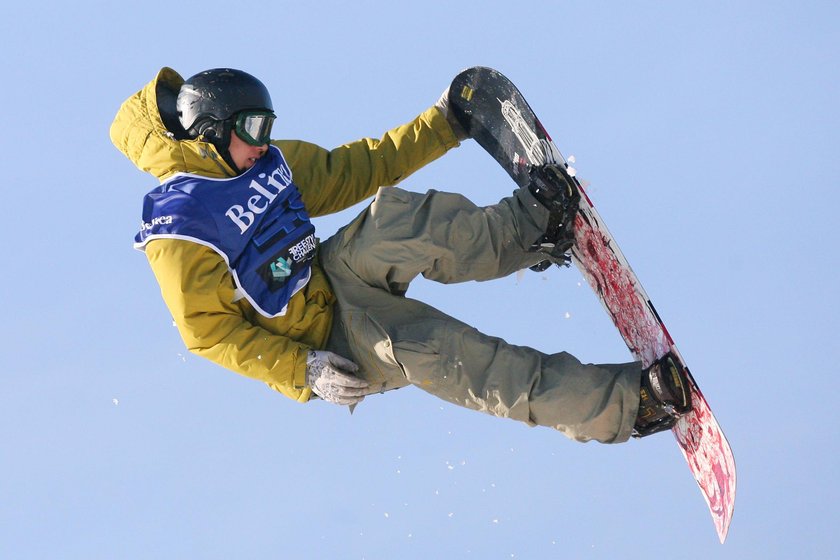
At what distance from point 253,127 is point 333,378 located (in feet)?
4.67

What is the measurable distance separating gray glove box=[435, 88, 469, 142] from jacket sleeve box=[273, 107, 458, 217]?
0.10 feet

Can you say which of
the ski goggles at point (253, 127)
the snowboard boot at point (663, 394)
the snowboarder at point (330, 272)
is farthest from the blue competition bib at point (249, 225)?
the snowboard boot at point (663, 394)

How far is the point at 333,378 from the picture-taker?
727cm

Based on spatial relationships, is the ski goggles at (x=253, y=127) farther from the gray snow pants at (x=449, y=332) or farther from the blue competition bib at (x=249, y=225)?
the gray snow pants at (x=449, y=332)

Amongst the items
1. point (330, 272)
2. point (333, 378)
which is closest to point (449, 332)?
point (333, 378)

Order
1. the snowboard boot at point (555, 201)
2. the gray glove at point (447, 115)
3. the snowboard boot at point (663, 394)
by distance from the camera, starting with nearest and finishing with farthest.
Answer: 1. the snowboard boot at point (663, 394)
2. the snowboard boot at point (555, 201)
3. the gray glove at point (447, 115)

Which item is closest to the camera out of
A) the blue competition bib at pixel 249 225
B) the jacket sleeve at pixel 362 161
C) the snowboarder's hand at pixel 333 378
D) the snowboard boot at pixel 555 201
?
the blue competition bib at pixel 249 225

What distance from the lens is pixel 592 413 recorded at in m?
7.14

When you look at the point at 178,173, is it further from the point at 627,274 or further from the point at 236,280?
the point at 627,274

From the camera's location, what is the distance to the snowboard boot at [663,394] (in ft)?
23.0

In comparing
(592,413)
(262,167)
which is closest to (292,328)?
(262,167)

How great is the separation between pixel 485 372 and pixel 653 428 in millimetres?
938

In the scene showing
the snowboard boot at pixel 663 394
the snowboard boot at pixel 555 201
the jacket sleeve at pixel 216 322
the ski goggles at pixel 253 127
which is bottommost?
the snowboard boot at pixel 663 394

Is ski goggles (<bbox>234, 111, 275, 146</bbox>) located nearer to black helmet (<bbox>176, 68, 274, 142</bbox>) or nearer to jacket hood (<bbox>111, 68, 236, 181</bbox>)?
black helmet (<bbox>176, 68, 274, 142</bbox>)
